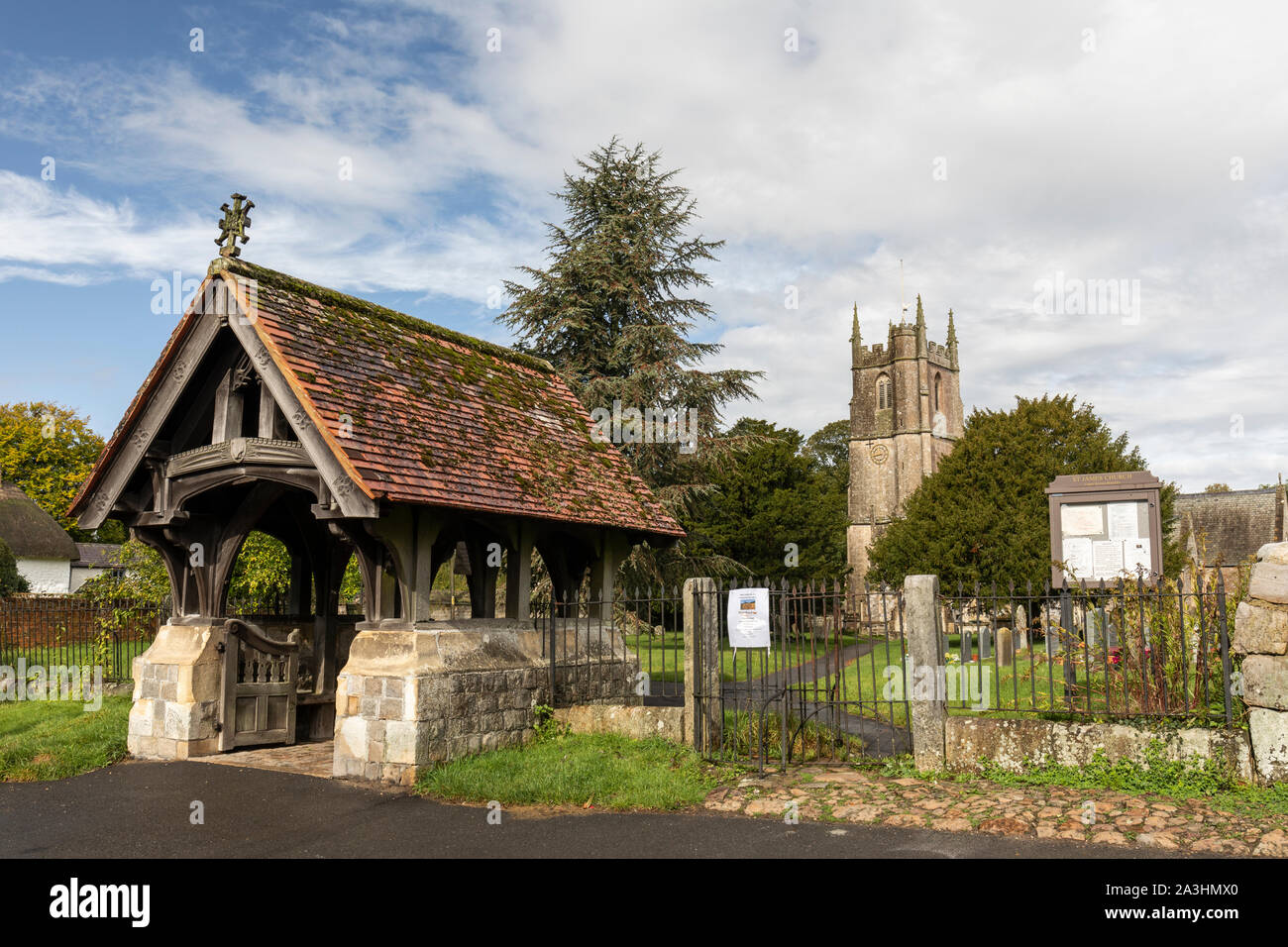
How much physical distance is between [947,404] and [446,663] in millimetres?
58288

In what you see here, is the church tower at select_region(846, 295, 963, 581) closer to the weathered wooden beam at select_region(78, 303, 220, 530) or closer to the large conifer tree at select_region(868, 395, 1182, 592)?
the large conifer tree at select_region(868, 395, 1182, 592)

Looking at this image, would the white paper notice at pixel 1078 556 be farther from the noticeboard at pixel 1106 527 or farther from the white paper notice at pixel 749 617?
the white paper notice at pixel 749 617

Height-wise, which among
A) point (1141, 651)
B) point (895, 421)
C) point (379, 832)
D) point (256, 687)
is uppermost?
point (895, 421)

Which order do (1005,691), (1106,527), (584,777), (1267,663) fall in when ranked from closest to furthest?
1. (1267,663)
2. (584,777)
3. (1106,527)
4. (1005,691)

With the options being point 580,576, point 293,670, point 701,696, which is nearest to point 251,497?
point 293,670

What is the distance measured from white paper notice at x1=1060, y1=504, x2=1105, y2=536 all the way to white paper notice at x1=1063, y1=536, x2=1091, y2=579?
89mm

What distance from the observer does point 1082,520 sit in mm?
11805

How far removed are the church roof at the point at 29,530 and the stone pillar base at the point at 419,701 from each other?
40614 millimetres

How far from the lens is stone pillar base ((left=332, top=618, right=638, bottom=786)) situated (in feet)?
29.6

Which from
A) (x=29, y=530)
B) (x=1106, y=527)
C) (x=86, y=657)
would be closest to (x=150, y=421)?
(x=86, y=657)

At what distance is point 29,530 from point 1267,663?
160ft

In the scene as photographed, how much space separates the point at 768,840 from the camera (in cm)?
691

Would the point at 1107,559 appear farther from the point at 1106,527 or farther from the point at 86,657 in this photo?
the point at 86,657

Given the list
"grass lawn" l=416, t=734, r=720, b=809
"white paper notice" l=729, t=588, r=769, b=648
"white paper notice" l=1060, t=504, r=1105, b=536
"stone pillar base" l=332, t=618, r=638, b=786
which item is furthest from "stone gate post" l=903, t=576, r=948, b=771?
"stone pillar base" l=332, t=618, r=638, b=786
